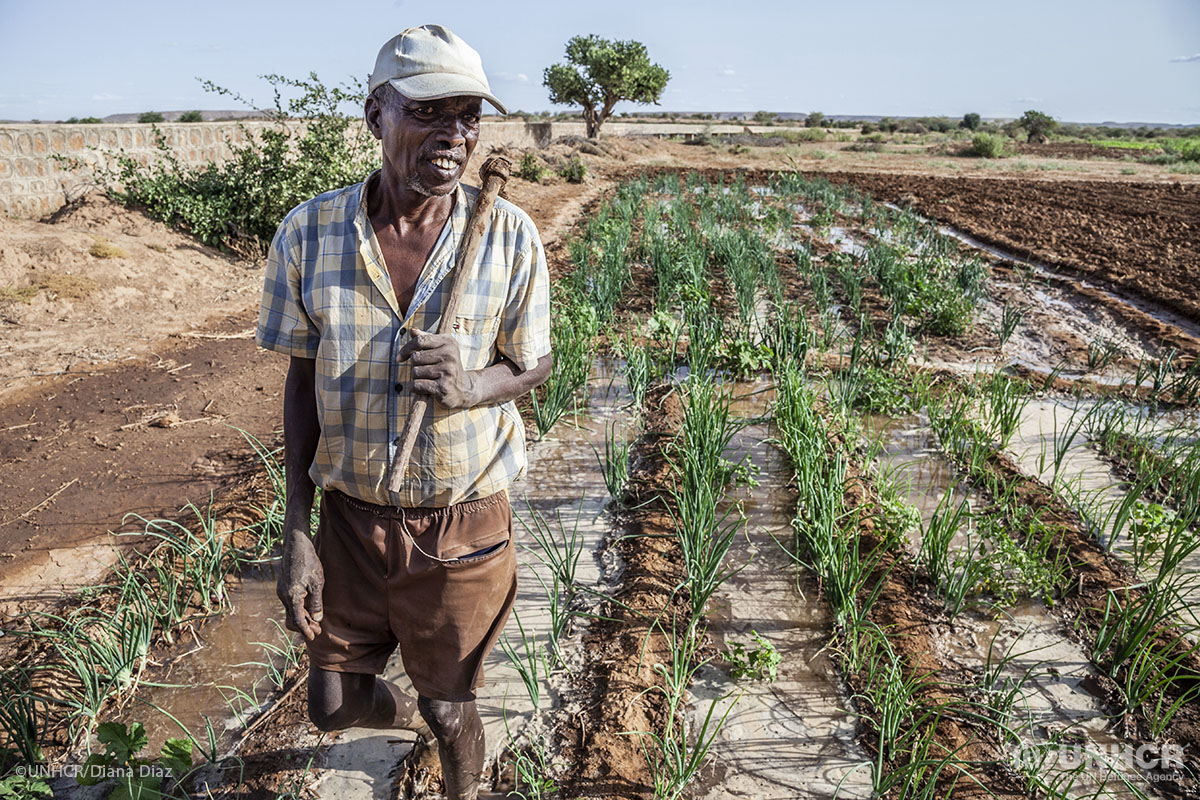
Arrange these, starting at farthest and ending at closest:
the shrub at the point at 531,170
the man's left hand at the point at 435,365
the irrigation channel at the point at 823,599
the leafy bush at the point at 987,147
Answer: the leafy bush at the point at 987,147
the shrub at the point at 531,170
the irrigation channel at the point at 823,599
the man's left hand at the point at 435,365

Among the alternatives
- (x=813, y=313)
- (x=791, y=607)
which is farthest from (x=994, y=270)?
(x=791, y=607)

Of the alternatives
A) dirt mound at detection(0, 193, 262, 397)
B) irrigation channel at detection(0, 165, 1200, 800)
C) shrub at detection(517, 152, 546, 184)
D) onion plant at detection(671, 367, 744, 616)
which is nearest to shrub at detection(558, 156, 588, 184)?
shrub at detection(517, 152, 546, 184)

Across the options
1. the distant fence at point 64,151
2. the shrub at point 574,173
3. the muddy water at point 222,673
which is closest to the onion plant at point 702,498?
the muddy water at point 222,673

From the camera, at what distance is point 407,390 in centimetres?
149

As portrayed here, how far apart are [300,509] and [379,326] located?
42cm

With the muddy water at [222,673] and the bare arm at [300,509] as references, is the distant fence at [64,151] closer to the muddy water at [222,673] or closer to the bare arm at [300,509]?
the muddy water at [222,673]

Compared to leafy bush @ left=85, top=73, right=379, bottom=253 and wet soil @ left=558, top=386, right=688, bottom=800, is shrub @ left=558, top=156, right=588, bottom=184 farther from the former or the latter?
wet soil @ left=558, top=386, right=688, bottom=800

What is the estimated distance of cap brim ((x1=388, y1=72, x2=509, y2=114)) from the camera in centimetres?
138

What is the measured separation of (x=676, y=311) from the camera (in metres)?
6.55

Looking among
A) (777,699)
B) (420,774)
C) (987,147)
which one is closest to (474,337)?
(420,774)

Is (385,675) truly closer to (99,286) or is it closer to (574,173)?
(99,286)

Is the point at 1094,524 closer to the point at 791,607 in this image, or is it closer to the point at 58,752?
the point at 791,607

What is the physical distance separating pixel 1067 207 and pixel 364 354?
48.0ft

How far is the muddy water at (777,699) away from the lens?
6.82 ft
